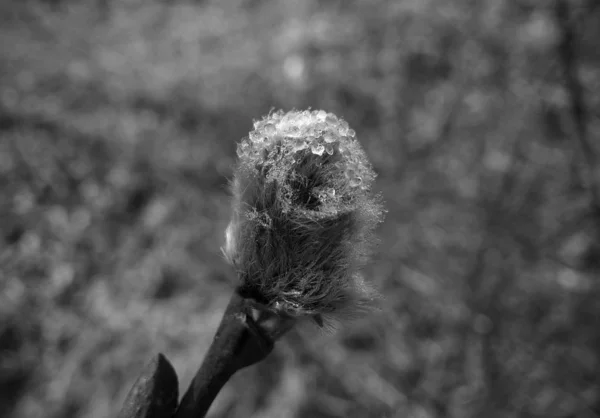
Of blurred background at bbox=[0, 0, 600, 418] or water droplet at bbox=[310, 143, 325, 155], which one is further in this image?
blurred background at bbox=[0, 0, 600, 418]

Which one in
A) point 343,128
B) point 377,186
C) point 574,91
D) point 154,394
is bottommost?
point 154,394

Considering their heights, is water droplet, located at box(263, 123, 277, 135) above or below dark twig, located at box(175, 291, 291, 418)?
above

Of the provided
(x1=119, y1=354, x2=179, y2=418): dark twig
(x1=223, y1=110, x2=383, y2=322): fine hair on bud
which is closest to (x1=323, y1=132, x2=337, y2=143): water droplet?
(x1=223, y1=110, x2=383, y2=322): fine hair on bud

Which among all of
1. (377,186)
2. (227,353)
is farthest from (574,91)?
(227,353)

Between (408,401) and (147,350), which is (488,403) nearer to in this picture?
(408,401)

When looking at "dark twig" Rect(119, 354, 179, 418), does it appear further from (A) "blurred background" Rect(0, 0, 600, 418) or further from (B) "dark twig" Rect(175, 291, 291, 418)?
(A) "blurred background" Rect(0, 0, 600, 418)

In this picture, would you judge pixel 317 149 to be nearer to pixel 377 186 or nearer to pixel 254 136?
pixel 254 136
